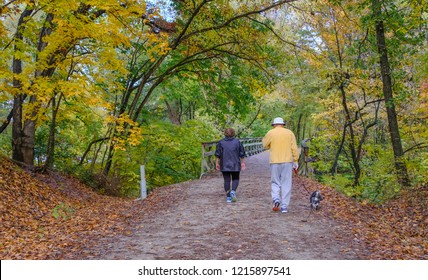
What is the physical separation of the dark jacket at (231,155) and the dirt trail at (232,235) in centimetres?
84

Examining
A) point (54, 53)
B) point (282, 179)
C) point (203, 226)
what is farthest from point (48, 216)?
point (282, 179)

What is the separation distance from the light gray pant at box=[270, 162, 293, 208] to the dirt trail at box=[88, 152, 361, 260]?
0.33 metres

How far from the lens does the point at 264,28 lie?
14.6 meters

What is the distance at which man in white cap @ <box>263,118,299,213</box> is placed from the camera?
27.5 ft

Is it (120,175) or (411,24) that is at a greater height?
(411,24)

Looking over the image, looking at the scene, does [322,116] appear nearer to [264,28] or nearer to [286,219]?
[264,28]

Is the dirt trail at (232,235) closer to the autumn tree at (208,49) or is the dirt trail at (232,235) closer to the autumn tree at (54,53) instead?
the autumn tree at (54,53)

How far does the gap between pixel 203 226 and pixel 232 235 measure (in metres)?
0.93

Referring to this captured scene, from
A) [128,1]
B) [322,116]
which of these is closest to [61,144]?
[128,1]

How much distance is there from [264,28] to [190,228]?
9175mm

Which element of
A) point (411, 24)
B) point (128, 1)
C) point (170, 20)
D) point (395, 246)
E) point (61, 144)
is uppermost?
point (170, 20)

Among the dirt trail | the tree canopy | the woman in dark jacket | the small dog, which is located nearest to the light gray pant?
the dirt trail

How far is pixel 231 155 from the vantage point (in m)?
9.80

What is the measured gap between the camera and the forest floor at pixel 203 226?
6.01m
